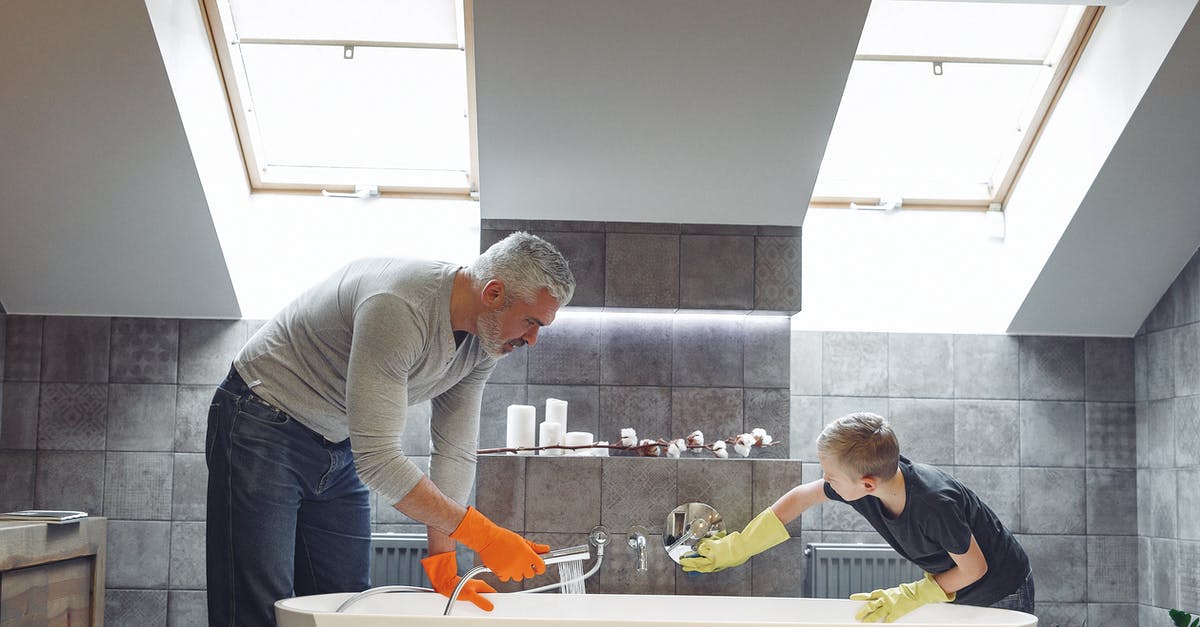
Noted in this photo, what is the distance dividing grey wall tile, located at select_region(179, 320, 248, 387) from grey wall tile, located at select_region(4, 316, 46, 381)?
1.65 feet

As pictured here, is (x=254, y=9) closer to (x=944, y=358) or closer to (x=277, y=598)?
(x=277, y=598)

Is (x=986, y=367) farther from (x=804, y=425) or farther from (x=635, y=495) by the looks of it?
(x=635, y=495)

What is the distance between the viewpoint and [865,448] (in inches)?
105

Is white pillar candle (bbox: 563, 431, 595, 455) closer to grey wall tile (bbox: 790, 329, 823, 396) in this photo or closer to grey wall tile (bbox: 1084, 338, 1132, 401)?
grey wall tile (bbox: 790, 329, 823, 396)

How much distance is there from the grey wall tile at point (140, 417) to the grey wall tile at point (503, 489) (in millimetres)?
1244

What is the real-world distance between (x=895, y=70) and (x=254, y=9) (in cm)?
214

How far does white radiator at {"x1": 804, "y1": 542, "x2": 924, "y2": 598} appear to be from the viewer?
366 centimetres

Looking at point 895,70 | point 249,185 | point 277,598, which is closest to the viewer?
point 277,598

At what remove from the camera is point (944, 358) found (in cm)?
389

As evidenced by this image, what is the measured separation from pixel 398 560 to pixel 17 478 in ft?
4.56

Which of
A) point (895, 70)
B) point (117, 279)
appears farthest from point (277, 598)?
point (895, 70)

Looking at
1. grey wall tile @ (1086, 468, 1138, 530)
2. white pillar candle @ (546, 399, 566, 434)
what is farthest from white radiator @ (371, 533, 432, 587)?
grey wall tile @ (1086, 468, 1138, 530)

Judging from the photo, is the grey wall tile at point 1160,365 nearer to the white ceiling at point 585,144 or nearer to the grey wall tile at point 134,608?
the white ceiling at point 585,144

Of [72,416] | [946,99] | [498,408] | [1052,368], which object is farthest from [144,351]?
[1052,368]
